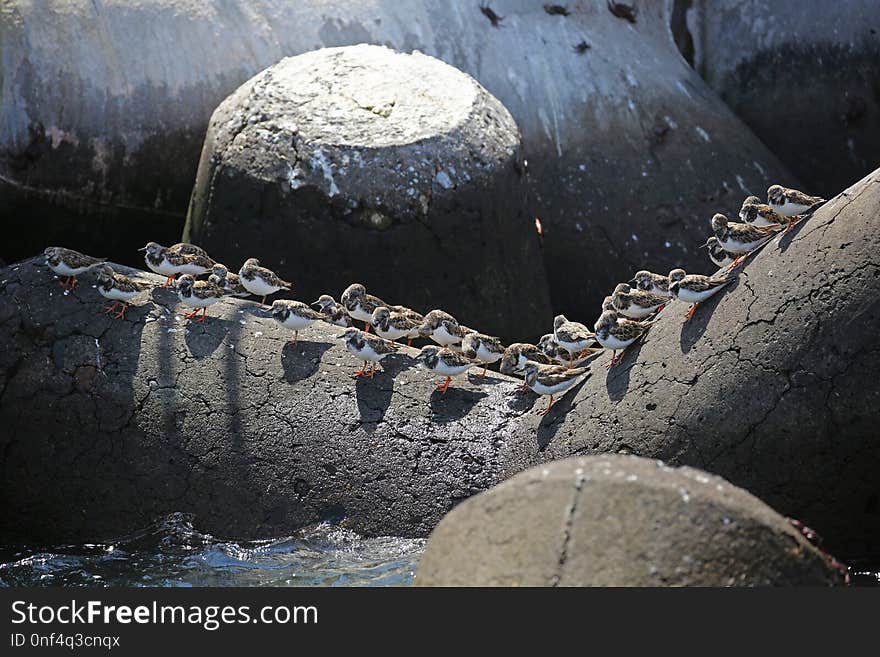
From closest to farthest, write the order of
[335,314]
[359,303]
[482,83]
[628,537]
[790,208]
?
[628,537] < [790,208] < [335,314] < [359,303] < [482,83]

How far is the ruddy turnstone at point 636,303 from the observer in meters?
10.2

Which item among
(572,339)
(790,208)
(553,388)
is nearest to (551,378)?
(553,388)

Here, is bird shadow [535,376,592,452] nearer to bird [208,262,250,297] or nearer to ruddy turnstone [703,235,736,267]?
ruddy turnstone [703,235,736,267]

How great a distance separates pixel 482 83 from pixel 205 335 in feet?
20.1

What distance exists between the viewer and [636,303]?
10.2 m

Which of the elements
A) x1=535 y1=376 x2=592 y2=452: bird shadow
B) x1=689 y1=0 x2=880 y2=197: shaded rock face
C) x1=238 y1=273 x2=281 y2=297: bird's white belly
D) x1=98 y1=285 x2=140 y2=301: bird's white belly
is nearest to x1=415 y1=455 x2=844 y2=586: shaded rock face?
x1=535 y1=376 x2=592 y2=452: bird shadow

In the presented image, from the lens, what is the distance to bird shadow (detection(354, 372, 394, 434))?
981 cm

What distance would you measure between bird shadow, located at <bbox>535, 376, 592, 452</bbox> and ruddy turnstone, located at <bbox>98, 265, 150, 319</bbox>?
3.32m

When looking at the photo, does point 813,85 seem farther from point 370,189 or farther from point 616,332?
point 616,332

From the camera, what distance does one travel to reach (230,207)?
12.1 m

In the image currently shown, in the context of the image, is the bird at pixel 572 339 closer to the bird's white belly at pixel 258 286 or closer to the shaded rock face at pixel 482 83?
the bird's white belly at pixel 258 286

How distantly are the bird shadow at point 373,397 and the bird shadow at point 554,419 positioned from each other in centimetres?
115

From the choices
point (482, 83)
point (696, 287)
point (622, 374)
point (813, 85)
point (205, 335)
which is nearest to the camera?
point (696, 287)

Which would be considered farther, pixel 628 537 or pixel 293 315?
pixel 293 315
